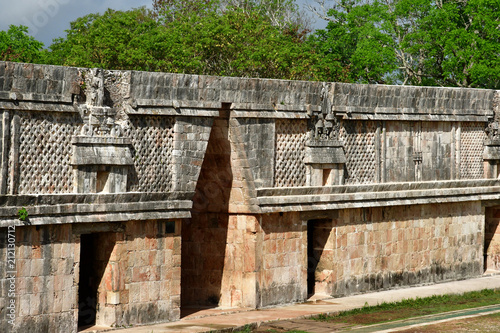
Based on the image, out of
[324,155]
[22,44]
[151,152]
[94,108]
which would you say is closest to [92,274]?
[151,152]

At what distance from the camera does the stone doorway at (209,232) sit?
15109mm

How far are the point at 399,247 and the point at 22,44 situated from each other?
68.9 ft

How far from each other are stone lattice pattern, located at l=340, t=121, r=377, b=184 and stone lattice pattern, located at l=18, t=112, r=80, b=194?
19.6 feet

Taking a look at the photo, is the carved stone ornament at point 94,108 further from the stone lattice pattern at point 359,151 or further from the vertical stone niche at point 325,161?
the stone lattice pattern at point 359,151

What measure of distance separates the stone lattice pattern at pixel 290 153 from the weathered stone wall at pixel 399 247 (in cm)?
124

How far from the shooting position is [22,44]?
34031 mm

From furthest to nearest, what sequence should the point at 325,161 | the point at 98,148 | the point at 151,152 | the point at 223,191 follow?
the point at 325,161, the point at 223,191, the point at 151,152, the point at 98,148

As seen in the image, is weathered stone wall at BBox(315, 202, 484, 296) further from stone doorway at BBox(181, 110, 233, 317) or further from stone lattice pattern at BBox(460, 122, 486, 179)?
stone doorway at BBox(181, 110, 233, 317)

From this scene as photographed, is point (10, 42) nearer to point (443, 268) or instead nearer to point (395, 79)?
point (395, 79)

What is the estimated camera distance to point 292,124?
51.8 ft

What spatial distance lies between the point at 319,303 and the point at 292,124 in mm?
3173

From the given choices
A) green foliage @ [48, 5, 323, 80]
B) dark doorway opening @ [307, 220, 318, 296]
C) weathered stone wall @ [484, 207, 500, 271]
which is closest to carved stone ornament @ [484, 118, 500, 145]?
weathered stone wall @ [484, 207, 500, 271]

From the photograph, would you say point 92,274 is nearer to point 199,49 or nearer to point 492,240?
point 492,240

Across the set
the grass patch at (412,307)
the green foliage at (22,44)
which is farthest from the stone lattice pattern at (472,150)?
→ the green foliage at (22,44)
